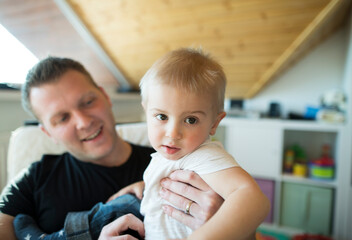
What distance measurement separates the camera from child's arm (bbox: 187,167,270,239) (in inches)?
16.4

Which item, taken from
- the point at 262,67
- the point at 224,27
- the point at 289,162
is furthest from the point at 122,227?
the point at 289,162

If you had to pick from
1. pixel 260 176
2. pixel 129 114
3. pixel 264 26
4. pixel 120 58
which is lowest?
pixel 260 176

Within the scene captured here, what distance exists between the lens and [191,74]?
0.48 m

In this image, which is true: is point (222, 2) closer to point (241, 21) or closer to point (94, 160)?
point (241, 21)

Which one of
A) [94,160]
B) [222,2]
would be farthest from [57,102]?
[222,2]

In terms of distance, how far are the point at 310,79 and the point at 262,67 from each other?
2.34 feet

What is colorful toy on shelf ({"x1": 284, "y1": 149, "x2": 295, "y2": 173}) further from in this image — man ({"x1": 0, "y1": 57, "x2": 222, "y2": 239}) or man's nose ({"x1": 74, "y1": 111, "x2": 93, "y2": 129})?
man's nose ({"x1": 74, "y1": 111, "x2": 93, "y2": 129})

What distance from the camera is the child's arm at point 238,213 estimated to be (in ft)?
1.37

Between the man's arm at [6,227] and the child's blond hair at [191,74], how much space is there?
0.61m

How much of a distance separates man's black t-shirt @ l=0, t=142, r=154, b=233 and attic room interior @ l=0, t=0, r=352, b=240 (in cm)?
82

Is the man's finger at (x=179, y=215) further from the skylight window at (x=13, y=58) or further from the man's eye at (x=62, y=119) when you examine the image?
the skylight window at (x=13, y=58)

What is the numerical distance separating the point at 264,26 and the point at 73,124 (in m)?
1.54

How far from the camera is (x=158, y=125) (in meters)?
0.50

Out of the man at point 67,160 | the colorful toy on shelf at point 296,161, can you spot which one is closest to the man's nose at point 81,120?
the man at point 67,160
